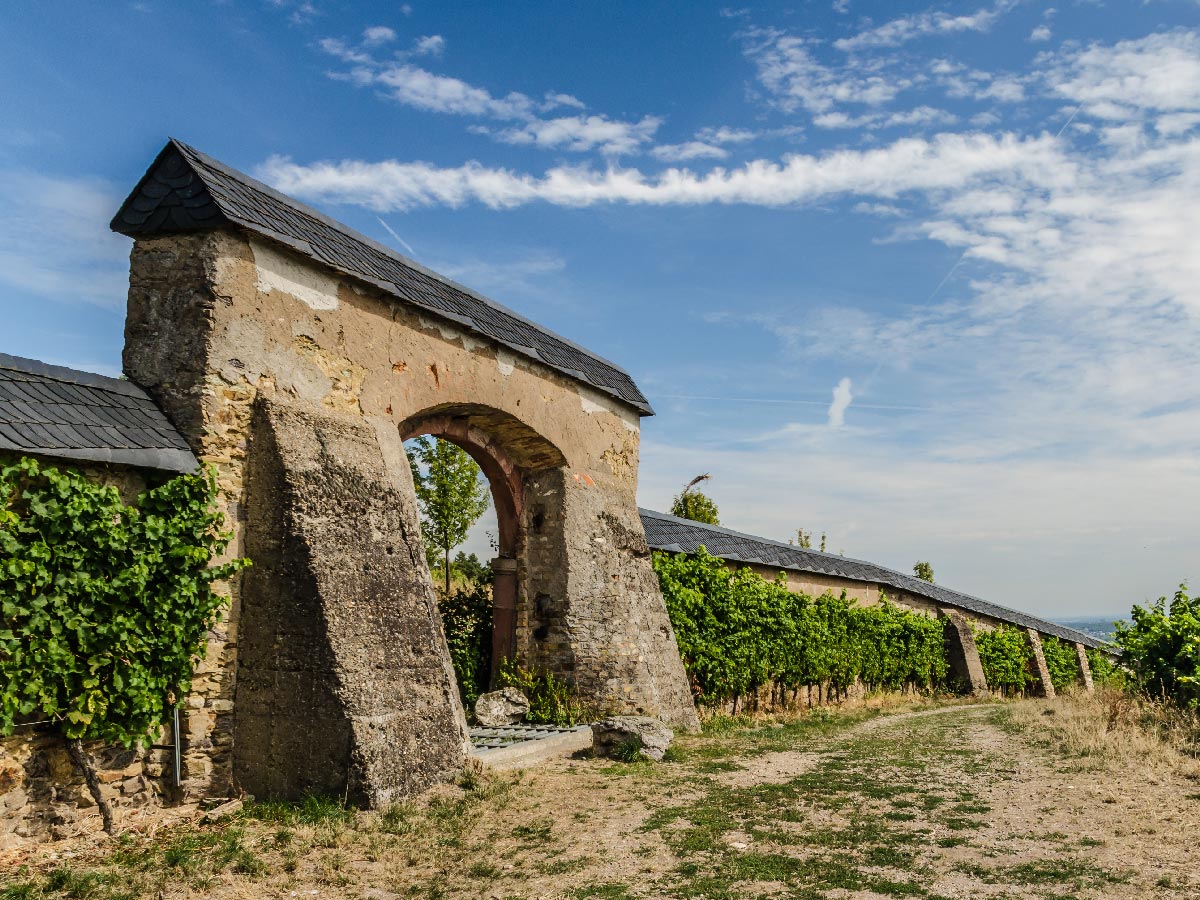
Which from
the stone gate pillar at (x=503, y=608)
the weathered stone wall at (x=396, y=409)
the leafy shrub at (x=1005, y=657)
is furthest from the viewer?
the leafy shrub at (x=1005, y=657)

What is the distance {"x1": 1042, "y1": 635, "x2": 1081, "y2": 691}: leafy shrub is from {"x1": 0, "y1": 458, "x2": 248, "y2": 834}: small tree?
83.2 feet

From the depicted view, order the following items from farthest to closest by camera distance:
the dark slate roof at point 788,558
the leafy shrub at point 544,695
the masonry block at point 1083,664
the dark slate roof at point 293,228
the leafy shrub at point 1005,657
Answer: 1. the masonry block at point 1083,664
2. the leafy shrub at point 1005,657
3. the dark slate roof at point 788,558
4. the leafy shrub at point 544,695
5. the dark slate roof at point 293,228

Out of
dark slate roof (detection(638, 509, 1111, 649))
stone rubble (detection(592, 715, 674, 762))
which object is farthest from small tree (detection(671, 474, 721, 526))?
stone rubble (detection(592, 715, 674, 762))

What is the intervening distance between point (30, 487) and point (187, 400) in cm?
128

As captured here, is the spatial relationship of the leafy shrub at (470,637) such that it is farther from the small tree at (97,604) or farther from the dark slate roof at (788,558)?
the small tree at (97,604)

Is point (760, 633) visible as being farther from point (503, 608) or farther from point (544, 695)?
point (503, 608)

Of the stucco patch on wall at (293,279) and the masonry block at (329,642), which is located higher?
the stucco patch on wall at (293,279)

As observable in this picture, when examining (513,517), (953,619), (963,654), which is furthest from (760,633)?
(953,619)

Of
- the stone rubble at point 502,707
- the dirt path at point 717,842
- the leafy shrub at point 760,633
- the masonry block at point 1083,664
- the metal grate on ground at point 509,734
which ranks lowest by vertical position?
the masonry block at point 1083,664

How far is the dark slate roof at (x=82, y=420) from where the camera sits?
5234 millimetres

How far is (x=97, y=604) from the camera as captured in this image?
17.7 feet

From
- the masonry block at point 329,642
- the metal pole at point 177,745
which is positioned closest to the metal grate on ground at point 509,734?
the masonry block at point 329,642

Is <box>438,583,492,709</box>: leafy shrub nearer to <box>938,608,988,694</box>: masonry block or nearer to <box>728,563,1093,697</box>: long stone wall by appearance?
<box>728,563,1093,697</box>: long stone wall

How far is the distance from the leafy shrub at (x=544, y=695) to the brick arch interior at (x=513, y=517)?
0.65ft
